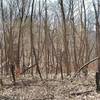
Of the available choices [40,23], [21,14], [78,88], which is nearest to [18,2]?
[21,14]

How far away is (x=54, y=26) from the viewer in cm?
2231

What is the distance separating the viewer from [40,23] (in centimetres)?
2083

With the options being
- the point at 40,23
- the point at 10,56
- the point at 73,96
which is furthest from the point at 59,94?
the point at 40,23

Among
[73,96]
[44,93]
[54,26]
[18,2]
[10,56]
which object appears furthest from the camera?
[54,26]

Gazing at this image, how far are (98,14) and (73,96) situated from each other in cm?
911

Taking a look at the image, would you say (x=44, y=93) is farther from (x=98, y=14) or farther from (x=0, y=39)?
(x=0, y=39)

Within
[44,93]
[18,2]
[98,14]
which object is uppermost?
[18,2]

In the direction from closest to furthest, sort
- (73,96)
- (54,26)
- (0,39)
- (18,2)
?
1. (73,96)
2. (18,2)
3. (0,39)
4. (54,26)

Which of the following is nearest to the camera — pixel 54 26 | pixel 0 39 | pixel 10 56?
pixel 10 56

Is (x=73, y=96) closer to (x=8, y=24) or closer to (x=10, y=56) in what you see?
(x=10, y=56)

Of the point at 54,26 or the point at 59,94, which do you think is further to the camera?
the point at 54,26

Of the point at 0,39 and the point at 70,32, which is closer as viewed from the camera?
the point at 70,32

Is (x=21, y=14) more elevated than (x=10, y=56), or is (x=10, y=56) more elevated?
(x=21, y=14)

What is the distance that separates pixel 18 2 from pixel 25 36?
4.83 m
